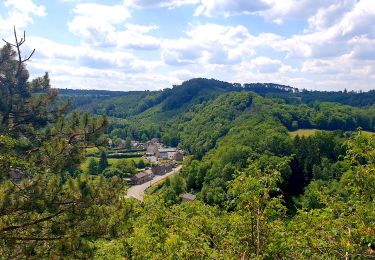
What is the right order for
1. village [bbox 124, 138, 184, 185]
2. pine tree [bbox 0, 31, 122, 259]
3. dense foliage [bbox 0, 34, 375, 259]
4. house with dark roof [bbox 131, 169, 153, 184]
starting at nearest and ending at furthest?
dense foliage [bbox 0, 34, 375, 259]
pine tree [bbox 0, 31, 122, 259]
house with dark roof [bbox 131, 169, 153, 184]
village [bbox 124, 138, 184, 185]

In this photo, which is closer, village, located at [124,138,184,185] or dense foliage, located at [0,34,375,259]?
dense foliage, located at [0,34,375,259]

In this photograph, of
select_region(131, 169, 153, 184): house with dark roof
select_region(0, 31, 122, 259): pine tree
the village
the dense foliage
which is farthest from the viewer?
the village

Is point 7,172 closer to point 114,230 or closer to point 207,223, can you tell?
point 114,230

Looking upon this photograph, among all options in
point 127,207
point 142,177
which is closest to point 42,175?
point 127,207

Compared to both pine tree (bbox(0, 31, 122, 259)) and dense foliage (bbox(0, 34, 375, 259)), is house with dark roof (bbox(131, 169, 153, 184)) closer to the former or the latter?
dense foliage (bbox(0, 34, 375, 259))

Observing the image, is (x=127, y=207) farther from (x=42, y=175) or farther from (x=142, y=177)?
(x=142, y=177)

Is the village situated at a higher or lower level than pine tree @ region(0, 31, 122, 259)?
lower

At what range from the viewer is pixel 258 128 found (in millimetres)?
77312

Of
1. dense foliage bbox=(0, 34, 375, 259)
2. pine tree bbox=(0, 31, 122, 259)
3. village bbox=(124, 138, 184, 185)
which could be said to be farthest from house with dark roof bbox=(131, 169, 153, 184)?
pine tree bbox=(0, 31, 122, 259)

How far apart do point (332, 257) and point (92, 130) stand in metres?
9.09

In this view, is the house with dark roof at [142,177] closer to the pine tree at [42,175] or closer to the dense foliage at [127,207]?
the dense foliage at [127,207]

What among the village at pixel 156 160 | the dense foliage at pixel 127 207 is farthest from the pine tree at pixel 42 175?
the village at pixel 156 160

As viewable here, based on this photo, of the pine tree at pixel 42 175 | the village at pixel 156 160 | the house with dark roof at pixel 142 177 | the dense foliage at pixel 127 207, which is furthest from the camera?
the village at pixel 156 160

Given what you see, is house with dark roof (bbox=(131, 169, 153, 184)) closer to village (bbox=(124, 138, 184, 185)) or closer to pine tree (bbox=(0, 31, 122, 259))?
village (bbox=(124, 138, 184, 185))
